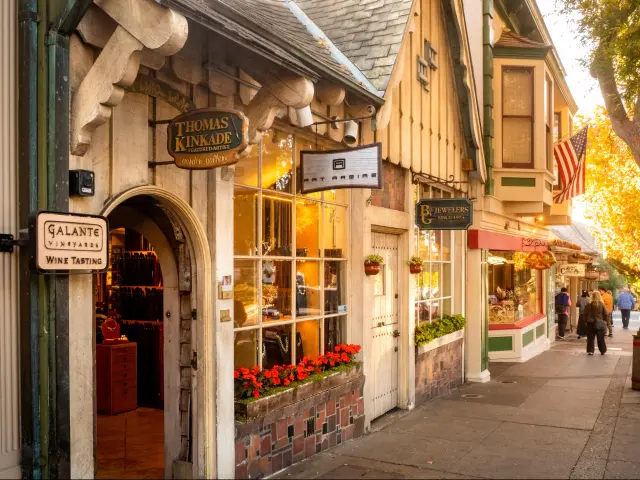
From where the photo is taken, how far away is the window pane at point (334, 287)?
27.0 ft

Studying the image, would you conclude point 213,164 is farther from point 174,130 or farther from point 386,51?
point 386,51

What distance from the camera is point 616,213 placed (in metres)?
26.3

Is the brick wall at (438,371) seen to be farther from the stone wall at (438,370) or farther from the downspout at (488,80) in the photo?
the downspout at (488,80)

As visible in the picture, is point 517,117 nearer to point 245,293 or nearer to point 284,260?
point 284,260

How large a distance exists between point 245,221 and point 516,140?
9.39 meters

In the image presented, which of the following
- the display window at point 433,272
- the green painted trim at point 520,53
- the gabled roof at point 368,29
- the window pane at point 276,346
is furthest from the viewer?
the green painted trim at point 520,53

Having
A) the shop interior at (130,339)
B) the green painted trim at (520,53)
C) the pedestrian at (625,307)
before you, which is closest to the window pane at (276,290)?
the shop interior at (130,339)

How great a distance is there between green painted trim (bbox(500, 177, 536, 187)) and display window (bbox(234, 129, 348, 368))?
6.85m

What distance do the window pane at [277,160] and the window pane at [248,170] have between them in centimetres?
14

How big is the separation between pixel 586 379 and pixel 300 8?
8.60 m

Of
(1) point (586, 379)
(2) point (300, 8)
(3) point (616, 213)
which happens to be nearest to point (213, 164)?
(2) point (300, 8)

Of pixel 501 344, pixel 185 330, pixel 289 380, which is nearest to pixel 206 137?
pixel 185 330

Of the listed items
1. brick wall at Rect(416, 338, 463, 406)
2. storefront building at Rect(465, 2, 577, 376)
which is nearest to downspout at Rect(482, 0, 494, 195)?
storefront building at Rect(465, 2, 577, 376)

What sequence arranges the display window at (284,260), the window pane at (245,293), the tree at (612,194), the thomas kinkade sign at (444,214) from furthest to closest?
1. the tree at (612,194)
2. the thomas kinkade sign at (444,214)
3. the display window at (284,260)
4. the window pane at (245,293)
